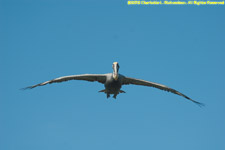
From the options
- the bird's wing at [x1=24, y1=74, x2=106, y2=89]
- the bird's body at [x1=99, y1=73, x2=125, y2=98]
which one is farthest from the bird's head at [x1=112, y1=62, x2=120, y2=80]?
the bird's wing at [x1=24, y1=74, x2=106, y2=89]

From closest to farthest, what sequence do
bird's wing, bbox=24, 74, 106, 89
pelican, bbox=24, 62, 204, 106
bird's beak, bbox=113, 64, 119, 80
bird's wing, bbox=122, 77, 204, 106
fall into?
bird's beak, bbox=113, 64, 119, 80
pelican, bbox=24, 62, 204, 106
bird's wing, bbox=24, 74, 106, 89
bird's wing, bbox=122, 77, 204, 106

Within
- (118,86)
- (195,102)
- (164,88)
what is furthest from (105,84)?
(195,102)

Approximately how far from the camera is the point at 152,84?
2517 cm

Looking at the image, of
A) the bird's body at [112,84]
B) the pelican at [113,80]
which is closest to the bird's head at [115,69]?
the pelican at [113,80]

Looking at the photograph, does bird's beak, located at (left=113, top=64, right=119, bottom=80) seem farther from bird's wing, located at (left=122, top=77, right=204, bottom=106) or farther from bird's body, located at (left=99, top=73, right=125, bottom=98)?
bird's wing, located at (left=122, top=77, right=204, bottom=106)

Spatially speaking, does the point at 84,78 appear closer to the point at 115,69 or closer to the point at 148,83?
the point at 115,69

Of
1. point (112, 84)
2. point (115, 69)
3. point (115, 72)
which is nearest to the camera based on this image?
point (115, 72)

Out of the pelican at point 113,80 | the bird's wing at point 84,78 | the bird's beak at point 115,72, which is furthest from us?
the bird's wing at point 84,78

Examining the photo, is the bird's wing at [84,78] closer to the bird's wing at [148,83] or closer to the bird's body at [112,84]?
the bird's body at [112,84]

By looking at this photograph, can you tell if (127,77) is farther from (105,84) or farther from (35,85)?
(35,85)

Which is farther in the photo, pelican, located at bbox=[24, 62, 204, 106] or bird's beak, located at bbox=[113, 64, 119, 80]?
pelican, located at bbox=[24, 62, 204, 106]

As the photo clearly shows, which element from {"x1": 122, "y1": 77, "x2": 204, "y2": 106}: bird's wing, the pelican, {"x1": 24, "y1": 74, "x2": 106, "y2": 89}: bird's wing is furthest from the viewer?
{"x1": 122, "y1": 77, "x2": 204, "y2": 106}: bird's wing

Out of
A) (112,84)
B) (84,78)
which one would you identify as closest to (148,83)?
(112,84)

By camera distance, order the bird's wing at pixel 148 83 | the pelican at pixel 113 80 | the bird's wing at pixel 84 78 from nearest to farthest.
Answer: the pelican at pixel 113 80 → the bird's wing at pixel 84 78 → the bird's wing at pixel 148 83
